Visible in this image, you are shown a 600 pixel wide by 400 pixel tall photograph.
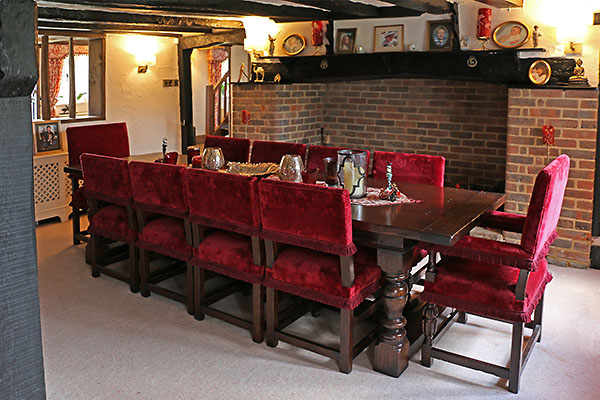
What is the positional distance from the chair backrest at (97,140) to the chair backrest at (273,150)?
146cm

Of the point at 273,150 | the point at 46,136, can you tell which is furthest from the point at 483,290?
the point at 46,136

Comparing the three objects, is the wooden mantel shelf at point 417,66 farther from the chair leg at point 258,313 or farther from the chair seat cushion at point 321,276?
the chair leg at point 258,313

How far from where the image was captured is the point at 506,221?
3207 mm

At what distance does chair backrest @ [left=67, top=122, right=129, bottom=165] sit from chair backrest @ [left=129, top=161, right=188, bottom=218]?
155cm

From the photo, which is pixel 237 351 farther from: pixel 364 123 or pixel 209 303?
Result: pixel 364 123

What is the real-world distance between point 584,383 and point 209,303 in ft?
6.77

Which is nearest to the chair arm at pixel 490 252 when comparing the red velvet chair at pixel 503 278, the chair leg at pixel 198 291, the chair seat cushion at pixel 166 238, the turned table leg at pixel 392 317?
the red velvet chair at pixel 503 278

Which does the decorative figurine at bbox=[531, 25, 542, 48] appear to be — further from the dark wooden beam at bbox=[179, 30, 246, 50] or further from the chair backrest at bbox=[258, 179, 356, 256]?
the dark wooden beam at bbox=[179, 30, 246, 50]

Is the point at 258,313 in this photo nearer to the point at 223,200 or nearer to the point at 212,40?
the point at 223,200

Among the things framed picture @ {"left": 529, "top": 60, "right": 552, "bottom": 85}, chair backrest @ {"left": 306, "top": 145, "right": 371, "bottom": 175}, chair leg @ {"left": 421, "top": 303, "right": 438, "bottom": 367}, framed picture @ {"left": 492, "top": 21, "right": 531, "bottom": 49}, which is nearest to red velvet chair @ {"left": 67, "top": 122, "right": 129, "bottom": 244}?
chair backrest @ {"left": 306, "top": 145, "right": 371, "bottom": 175}

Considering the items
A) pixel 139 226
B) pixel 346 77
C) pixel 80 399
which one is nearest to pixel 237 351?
pixel 80 399

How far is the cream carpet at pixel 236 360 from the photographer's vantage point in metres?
2.69

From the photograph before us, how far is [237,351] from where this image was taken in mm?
3080

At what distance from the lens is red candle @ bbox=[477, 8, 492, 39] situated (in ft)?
15.2
